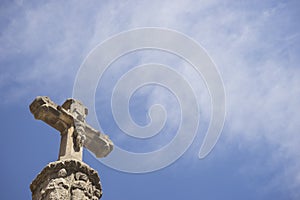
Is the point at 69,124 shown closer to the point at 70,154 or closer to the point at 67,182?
the point at 70,154

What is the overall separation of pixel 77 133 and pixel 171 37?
4.30 metres

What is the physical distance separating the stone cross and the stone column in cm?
55

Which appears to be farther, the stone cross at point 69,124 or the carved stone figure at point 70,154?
the stone cross at point 69,124

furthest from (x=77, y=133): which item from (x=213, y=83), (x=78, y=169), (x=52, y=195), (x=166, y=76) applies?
(x=213, y=83)

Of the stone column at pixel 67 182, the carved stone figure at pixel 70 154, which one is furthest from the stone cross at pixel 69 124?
the stone column at pixel 67 182

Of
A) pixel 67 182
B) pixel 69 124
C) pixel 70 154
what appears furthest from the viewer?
pixel 69 124

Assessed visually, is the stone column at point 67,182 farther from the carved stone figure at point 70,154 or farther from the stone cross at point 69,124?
the stone cross at point 69,124

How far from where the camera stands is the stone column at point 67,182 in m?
7.94

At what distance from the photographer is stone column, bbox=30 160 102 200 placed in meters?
7.94

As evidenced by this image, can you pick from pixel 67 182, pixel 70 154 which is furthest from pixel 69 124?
pixel 67 182

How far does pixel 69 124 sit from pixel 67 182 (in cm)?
205

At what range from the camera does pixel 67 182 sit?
320 inches

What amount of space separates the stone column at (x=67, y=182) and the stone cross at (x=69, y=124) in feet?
1.82

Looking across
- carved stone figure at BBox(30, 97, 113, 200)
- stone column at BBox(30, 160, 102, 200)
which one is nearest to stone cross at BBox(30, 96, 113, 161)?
carved stone figure at BBox(30, 97, 113, 200)
